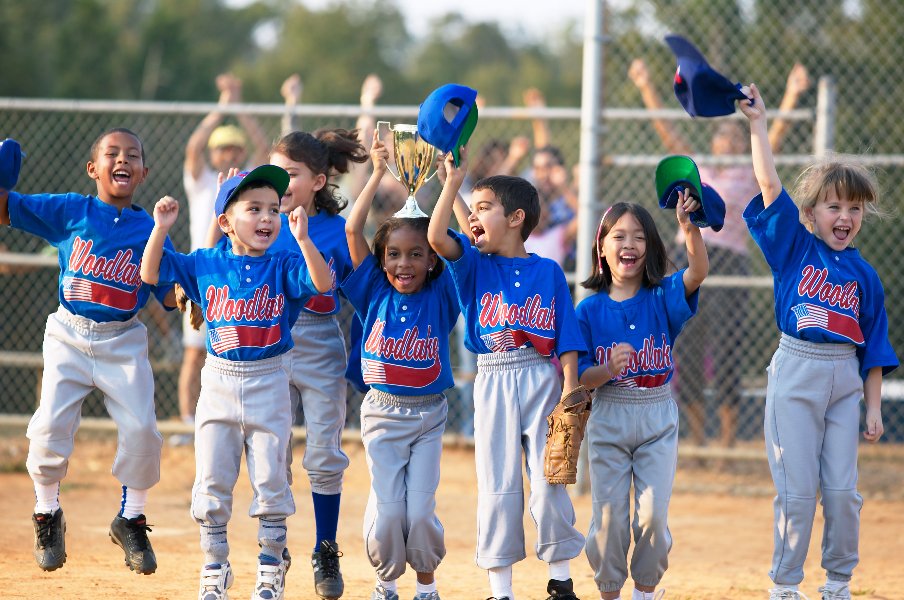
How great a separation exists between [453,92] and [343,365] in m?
1.28

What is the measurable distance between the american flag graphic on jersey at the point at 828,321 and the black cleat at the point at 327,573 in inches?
80.5

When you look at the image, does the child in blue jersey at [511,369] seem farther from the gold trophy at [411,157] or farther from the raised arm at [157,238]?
the raised arm at [157,238]

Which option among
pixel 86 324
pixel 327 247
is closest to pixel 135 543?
pixel 86 324

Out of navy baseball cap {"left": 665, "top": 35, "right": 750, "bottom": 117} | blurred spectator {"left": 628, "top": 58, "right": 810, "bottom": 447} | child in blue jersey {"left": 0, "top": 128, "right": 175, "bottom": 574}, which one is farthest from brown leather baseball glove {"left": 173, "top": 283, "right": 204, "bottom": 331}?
blurred spectator {"left": 628, "top": 58, "right": 810, "bottom": 447}

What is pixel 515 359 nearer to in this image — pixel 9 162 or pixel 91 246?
pixel 91 246

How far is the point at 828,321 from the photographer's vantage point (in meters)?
4.34

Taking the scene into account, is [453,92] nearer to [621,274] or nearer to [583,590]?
[621,274]

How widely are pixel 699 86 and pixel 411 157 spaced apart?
1097mm

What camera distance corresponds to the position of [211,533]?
4.25m

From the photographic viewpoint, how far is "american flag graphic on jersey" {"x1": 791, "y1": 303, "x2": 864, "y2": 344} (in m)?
4.34

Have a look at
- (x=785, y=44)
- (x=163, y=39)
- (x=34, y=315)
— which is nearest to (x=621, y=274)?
(x=34, y=315)

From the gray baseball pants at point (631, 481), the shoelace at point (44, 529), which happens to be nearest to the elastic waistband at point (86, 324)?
the shoelace at point (44, 529)

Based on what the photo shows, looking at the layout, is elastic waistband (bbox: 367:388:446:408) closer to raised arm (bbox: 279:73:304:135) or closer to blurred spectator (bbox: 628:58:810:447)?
blurred spectator (bbox: 628:58:810:447)

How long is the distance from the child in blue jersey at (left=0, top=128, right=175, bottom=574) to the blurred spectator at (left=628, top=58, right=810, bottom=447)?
3.88 metres
